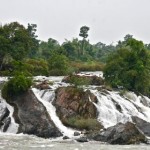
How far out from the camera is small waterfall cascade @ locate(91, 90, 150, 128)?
4872 cm


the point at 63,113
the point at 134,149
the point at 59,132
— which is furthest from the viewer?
the point at 63,113

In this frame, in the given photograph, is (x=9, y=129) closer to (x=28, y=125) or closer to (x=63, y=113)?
(x=28, y=125)

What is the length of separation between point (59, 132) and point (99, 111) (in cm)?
700

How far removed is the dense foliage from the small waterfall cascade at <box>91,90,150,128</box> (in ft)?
9.85

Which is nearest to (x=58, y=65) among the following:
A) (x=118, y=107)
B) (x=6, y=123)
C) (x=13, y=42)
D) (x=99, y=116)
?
(x=13, y=42)

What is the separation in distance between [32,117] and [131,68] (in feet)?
64.6

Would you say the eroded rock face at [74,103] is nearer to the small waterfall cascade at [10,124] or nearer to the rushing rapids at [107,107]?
the rushing rapids at [107,107]

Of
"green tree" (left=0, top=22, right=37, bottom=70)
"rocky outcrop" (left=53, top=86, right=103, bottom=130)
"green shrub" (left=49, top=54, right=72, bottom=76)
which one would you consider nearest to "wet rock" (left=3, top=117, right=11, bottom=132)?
"rocky outcrop" (left=53, top=86, right=103, bottom=130)

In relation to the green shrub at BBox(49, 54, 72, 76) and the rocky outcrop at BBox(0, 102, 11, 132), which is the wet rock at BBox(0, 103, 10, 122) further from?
the green shrub at BBox(49, 54, 72, 76)

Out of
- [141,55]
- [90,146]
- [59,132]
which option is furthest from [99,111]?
[141,55]

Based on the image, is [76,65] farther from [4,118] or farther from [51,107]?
[4,118]

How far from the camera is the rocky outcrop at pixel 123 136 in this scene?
39906 millimetres

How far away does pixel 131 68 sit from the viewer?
61000 mm

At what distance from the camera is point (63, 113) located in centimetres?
4750
